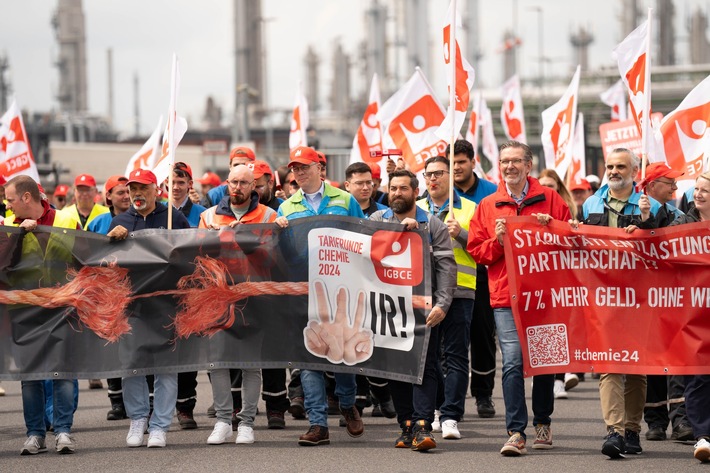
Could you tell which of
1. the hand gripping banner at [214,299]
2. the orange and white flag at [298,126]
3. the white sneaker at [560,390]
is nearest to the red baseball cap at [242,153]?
the hand gripping banner at [214,299]

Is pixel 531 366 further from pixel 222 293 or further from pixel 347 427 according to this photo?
pixel 222 293

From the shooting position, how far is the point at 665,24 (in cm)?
8431

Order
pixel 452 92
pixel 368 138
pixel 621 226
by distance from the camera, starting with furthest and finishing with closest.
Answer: pixel 368 138, pixel 452 92, pixel 621 226

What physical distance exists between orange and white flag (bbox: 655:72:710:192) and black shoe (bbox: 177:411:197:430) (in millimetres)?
5325

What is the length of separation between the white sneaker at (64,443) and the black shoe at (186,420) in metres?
1.39

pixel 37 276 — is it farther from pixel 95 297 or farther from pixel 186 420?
pixel 186 420

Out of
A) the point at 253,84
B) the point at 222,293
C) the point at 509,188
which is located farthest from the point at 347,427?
the point at 253,84

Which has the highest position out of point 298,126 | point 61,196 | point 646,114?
point 298,126

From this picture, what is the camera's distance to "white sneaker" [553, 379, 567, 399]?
12.0 m

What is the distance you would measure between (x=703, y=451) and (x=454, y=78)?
11.0 feet

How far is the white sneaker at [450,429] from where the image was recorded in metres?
9.34

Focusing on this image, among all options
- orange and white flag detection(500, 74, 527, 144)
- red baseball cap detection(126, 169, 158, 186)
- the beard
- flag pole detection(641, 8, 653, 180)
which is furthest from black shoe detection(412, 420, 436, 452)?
orange and white flag detection(500, 74, 527, 144)

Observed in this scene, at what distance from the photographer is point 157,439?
8938 millimetres

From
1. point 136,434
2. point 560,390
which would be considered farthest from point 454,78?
point 560,390
